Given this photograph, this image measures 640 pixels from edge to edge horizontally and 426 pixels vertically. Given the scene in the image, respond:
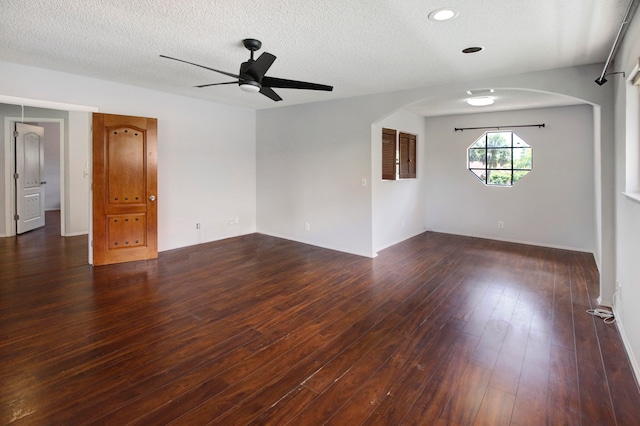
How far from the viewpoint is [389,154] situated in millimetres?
5848

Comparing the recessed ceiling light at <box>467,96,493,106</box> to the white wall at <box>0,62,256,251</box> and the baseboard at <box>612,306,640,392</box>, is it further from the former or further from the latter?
the white wall at <box>0,62,256,251</box>

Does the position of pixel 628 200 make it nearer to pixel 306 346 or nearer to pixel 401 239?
pixel 306 346

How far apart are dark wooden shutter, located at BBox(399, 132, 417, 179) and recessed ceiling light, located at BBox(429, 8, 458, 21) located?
372 cm

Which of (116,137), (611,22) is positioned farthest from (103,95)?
(611,22)

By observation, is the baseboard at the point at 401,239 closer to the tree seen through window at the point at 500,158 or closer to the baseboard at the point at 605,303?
the tree seen through window at the point at 500,158

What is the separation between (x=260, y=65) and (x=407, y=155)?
13.7ft

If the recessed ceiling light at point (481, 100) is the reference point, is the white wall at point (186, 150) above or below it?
below

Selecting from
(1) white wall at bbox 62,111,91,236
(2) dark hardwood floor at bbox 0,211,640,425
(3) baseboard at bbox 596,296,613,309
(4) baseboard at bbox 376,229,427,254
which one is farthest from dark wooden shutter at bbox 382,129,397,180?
(1) white wall at bbox 62,111,91,236

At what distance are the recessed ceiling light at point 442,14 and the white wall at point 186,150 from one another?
428cm

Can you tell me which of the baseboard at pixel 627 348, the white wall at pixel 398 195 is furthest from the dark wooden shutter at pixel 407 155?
the baseboard at pixel 627 348

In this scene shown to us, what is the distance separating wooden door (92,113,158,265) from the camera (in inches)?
181

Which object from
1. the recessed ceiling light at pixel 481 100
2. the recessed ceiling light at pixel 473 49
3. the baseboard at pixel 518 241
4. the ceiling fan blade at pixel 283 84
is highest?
the recessed ceiling light at pixel 481 100

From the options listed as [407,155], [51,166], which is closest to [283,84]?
[407,155]

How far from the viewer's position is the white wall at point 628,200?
229 cm
